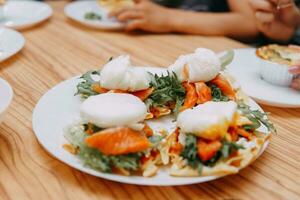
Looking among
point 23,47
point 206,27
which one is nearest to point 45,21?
point 23,47

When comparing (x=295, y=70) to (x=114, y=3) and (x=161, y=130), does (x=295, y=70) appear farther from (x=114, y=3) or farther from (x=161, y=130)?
(x=114, y=3)

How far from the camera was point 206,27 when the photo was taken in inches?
59.5

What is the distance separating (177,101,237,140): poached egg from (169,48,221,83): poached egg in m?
0.12

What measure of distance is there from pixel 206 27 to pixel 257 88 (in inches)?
21.1

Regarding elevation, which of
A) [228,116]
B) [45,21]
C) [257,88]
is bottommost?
[45,21]

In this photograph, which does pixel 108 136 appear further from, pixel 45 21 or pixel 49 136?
pixel 45 21

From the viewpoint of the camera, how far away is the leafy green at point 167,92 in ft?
2.78

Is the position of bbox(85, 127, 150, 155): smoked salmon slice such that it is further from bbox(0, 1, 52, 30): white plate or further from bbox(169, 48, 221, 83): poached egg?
bbox(0, 1, 52, 30): white plate

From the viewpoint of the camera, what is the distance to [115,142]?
A: 0.66 metres

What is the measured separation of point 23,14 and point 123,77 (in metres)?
0.98

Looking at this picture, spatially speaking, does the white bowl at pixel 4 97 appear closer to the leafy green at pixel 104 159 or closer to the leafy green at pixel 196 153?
the leafy green at pixel 104 159

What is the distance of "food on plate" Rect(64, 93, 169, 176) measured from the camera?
0.66 m

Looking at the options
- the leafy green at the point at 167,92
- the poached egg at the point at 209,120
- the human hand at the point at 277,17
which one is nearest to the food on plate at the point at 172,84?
the leafy green at the point at 167,92

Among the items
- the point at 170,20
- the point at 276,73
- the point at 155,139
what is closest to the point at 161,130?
the point at 155,139
